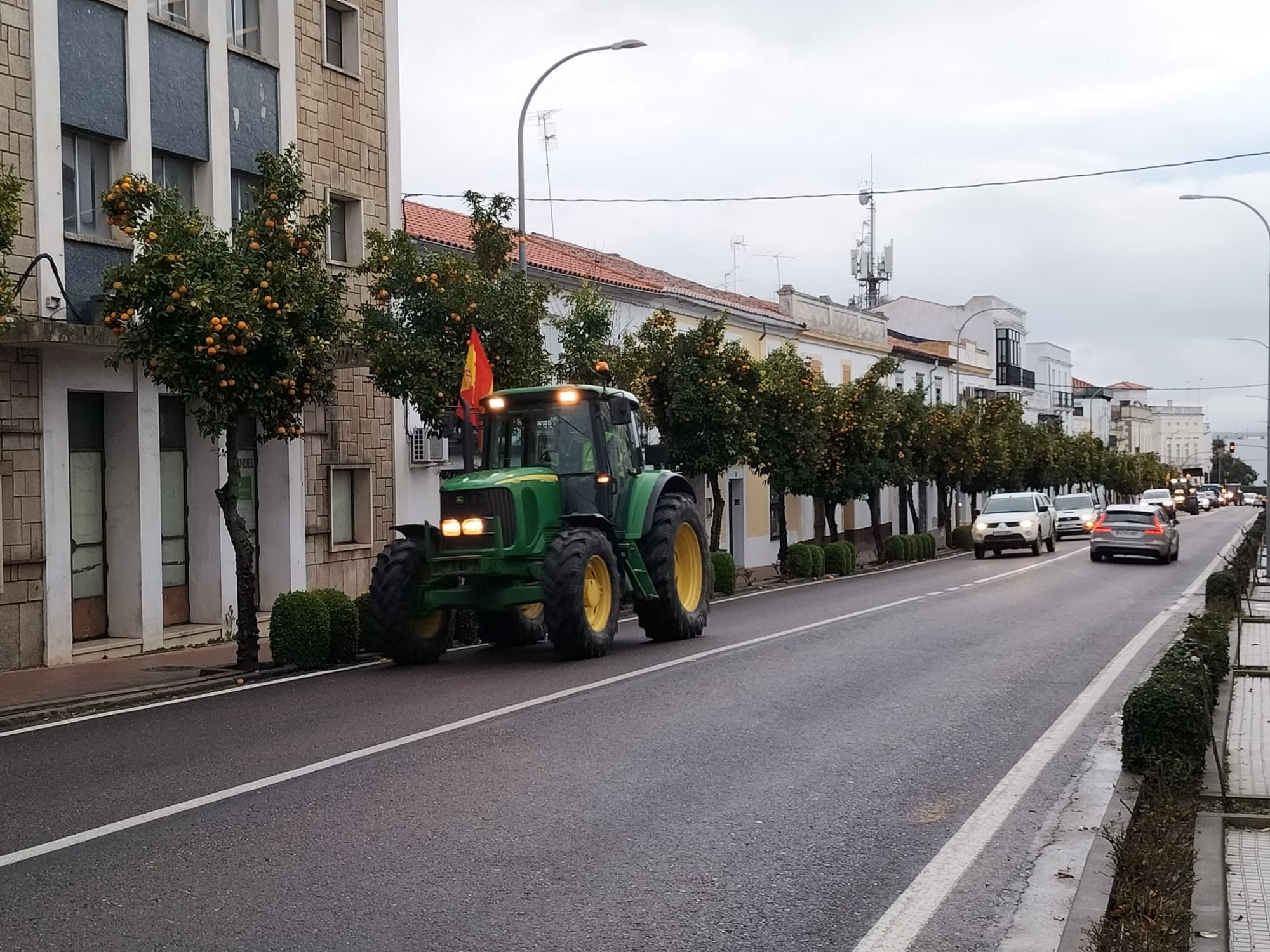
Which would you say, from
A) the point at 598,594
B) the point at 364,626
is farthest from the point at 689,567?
the point at 364,626

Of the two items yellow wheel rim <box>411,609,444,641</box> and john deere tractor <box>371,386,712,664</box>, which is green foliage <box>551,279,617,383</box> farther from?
yellow wheel rim <box>411,609,444,641</box>

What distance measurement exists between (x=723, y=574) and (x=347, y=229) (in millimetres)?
9600

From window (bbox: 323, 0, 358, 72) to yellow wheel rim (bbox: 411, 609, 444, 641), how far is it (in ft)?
36.6

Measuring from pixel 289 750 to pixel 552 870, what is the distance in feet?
11.6

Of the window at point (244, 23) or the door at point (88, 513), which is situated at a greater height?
the window at point (244, 23)

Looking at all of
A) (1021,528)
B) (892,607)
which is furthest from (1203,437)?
(892,607)

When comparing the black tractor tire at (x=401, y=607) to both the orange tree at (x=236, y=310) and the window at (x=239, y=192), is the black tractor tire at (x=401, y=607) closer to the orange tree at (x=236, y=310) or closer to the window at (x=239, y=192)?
the orange tree at (x=236, y=310)

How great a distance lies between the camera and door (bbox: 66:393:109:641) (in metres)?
17.3

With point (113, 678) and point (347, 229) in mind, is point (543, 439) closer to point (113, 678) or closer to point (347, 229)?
point (113, 678)

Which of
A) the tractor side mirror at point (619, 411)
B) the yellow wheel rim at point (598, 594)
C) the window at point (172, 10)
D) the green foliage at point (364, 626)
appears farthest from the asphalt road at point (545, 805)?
the window at point (172, 10)

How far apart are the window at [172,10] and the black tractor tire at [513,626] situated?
8.94 m

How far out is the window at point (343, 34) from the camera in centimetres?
2253

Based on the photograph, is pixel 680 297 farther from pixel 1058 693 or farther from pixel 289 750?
pixel 289 750

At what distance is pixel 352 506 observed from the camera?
2262 centimetres
